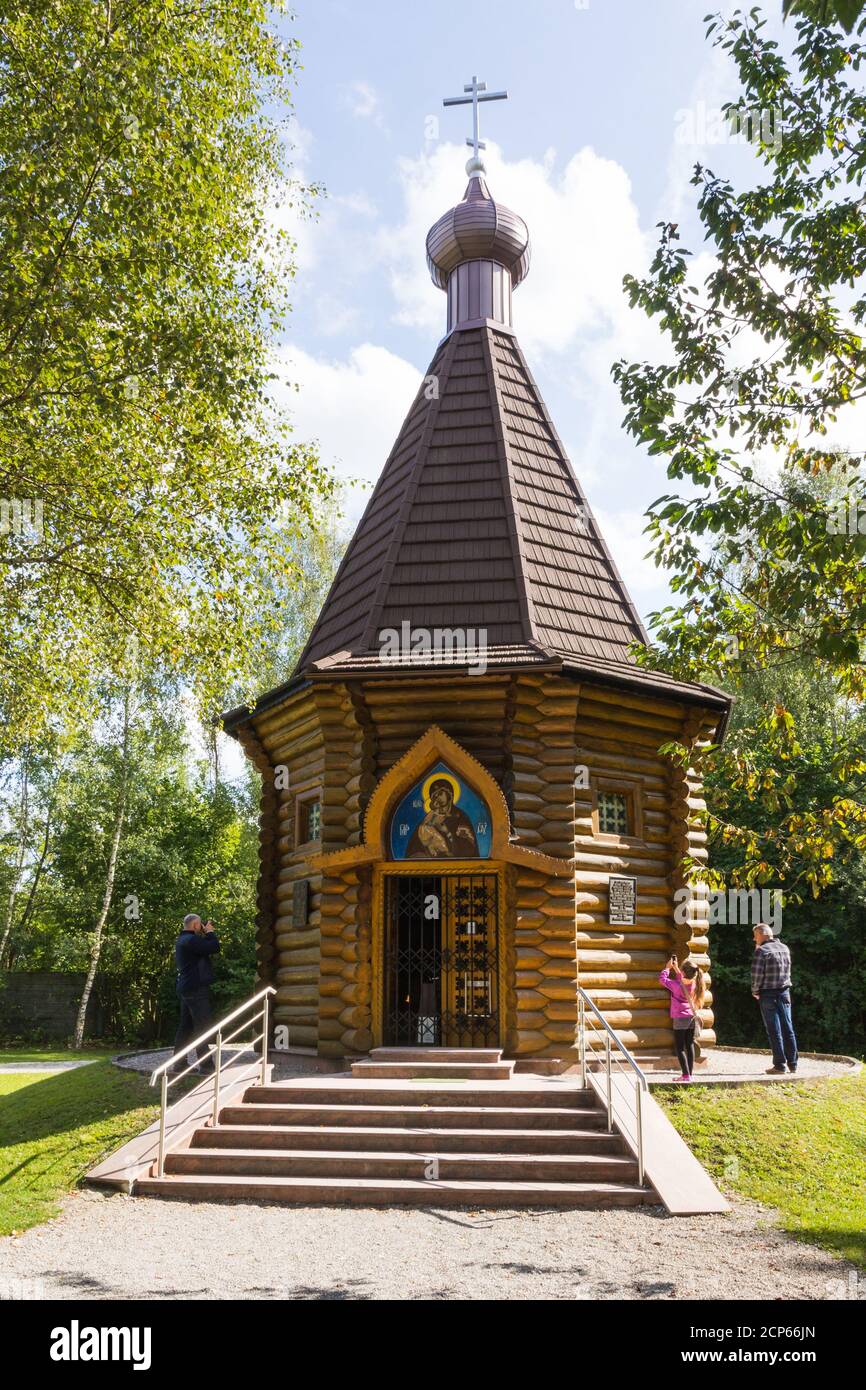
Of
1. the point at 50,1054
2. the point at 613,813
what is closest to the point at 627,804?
the point at 613,813

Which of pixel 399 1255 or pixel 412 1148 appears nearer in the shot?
pixel 399 1255

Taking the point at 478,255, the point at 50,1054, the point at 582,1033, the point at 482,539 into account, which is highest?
the point at 478,255

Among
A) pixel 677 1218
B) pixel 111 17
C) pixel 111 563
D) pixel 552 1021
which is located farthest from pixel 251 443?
pixel 677 1218

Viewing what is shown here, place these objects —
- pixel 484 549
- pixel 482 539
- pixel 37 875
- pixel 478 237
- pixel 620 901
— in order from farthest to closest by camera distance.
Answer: pixel 37 875, pixel 478 237, pixel 482 539, pixel 484 549, pixel 620 901

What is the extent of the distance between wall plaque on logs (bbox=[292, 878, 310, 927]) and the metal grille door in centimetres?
119

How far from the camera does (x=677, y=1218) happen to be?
7.29 m

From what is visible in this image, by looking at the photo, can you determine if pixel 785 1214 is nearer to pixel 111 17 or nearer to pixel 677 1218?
pixel 677 1218

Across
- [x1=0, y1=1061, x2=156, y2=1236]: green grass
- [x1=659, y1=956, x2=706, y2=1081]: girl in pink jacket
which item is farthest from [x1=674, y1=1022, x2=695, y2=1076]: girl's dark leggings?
[x1=0, y1=1061, x2=156, y2=1236]: green grass

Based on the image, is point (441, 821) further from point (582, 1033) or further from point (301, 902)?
point (582, 1033)

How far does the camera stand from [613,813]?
485 inches

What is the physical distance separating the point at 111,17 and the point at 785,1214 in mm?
12050

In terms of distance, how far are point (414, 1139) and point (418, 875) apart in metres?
3.53

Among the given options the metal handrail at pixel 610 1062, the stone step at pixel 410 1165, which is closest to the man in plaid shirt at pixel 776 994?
the metal handrail at pixel 610 1062

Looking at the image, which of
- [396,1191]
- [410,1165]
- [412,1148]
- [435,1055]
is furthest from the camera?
[435,1055]
